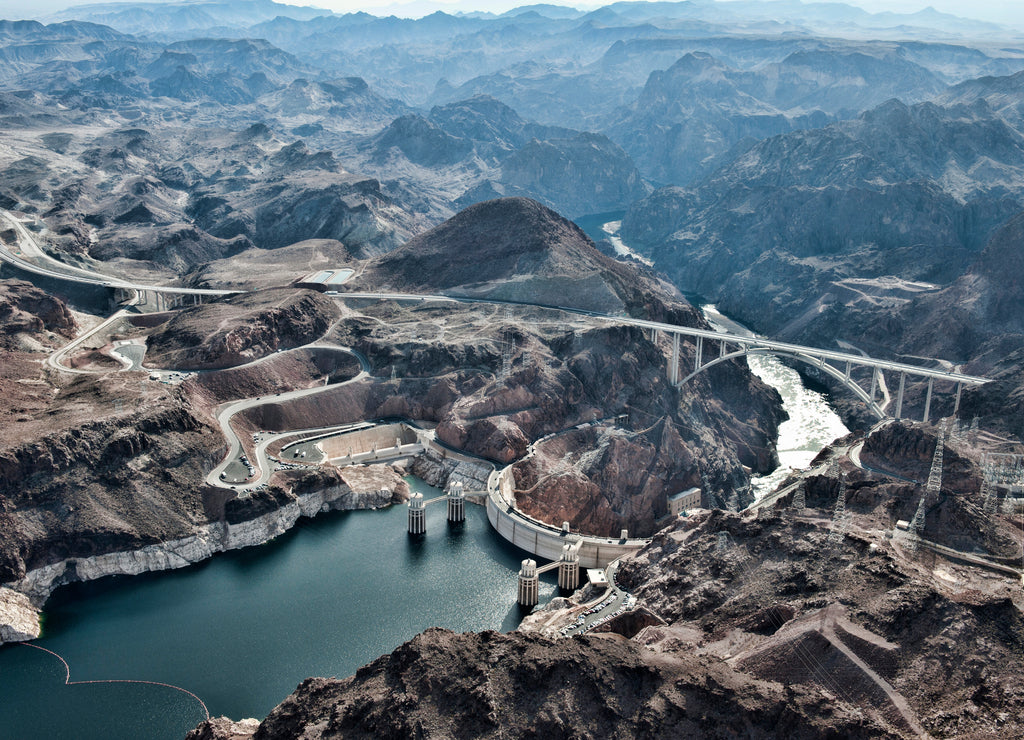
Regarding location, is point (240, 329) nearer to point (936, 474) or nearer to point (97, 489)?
point (97, 489)

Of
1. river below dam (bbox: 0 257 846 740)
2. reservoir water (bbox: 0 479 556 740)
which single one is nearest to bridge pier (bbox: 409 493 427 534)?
river below dam (bbox: 0 257 846 740)

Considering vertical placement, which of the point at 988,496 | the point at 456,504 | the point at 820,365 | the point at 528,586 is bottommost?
the point at 456,504

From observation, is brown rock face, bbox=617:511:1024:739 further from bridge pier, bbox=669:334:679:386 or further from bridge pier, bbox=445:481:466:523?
bridge pier, bbox=669:334:679:386

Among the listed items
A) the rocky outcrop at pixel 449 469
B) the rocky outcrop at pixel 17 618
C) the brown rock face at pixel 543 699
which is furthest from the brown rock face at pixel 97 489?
the brown rock face at pixel 543 699

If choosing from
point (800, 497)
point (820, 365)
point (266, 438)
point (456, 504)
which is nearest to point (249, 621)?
point (456, 504)

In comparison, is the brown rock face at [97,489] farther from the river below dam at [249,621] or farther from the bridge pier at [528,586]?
the bridge pier at [528,586]
